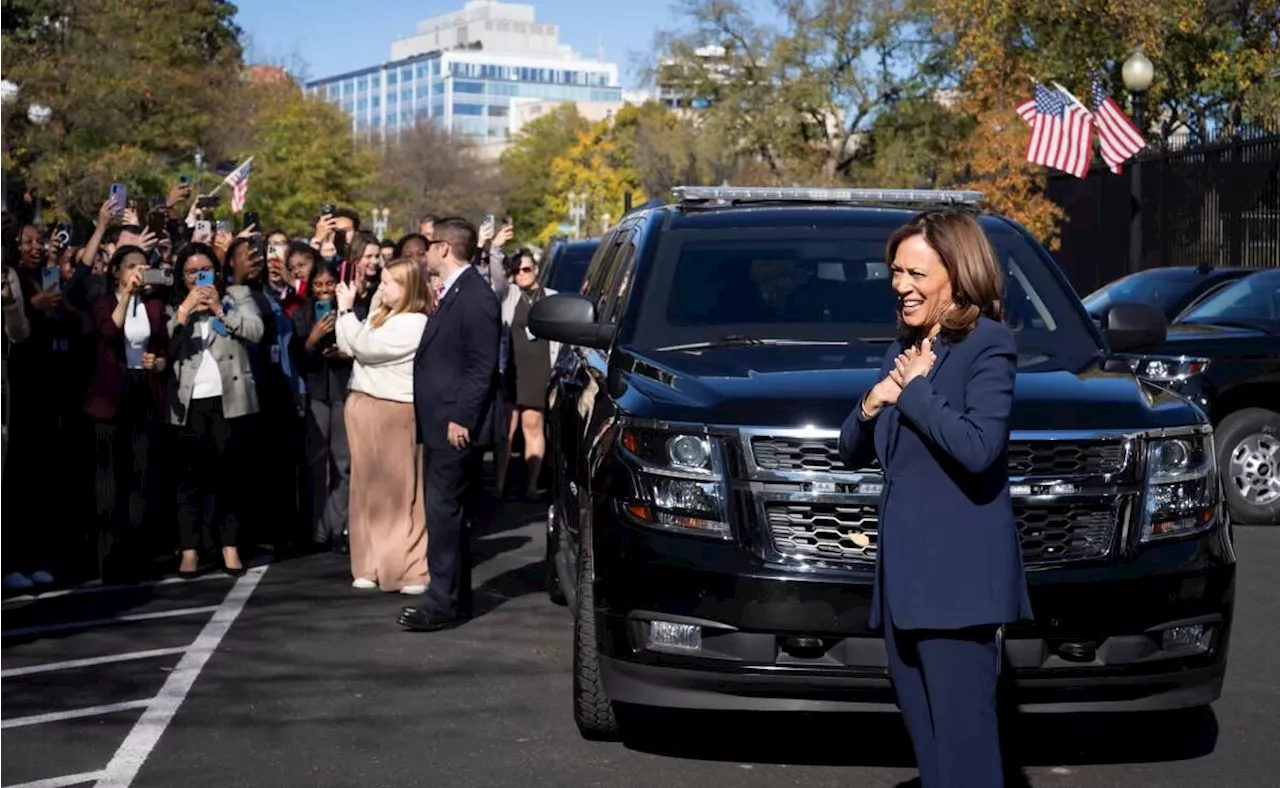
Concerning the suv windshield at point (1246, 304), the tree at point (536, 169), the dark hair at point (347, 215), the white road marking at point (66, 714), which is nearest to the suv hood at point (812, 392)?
the white road marking at point (66, 714)

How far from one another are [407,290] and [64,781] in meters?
4.56

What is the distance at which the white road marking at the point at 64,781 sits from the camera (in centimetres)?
663

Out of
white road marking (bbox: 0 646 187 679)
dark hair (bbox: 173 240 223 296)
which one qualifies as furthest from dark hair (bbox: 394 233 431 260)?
white road marking (bbox: 0 646 187 679)

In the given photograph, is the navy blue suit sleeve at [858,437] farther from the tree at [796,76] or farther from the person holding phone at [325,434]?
the tree at [796,76]

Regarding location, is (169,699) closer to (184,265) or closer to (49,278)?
(49,278)

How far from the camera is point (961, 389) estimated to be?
4727mm

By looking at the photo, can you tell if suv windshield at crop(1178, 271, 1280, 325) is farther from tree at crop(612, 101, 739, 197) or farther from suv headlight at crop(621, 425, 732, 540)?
tree at crop(612, 101, 739, 197)

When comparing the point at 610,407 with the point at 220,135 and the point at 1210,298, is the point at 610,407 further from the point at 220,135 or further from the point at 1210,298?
the point at 220,135

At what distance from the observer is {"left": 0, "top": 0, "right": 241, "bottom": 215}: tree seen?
137 ft

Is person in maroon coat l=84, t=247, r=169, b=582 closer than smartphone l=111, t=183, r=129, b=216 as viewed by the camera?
Yes

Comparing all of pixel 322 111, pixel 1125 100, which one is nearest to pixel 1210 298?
pixel 1125 100

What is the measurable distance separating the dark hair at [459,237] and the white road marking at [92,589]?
270cm

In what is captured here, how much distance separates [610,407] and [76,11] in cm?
3898

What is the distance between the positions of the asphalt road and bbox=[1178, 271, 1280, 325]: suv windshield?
199 inches
